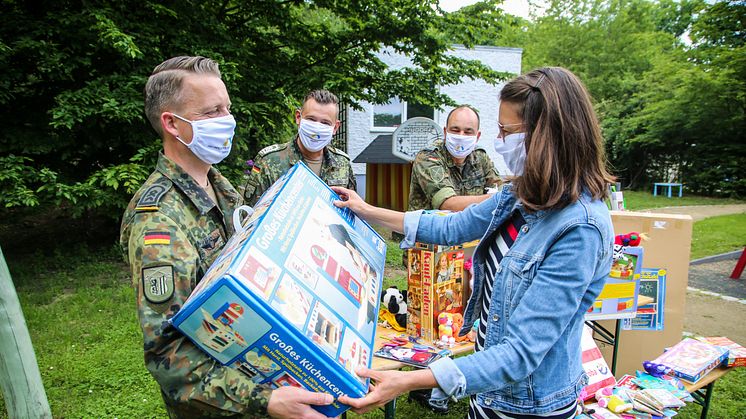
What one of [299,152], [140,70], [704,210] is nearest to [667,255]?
[299,152]

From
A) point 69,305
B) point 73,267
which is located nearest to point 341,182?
point 69,305

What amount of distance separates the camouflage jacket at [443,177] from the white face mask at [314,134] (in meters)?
0.75

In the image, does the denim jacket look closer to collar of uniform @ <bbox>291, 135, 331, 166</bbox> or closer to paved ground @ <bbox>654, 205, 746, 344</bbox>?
collar of uniform @ <bbox>291, 135, 331, 166</bbox>

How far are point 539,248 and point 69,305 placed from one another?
19.8 feet

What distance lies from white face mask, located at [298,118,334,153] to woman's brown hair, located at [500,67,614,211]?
203 centimetres

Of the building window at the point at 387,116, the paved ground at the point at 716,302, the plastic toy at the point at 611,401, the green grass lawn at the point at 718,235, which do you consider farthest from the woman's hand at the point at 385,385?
the building window at the point at 387,116

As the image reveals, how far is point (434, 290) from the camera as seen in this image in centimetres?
238

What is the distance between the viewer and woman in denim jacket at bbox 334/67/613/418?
138 cm

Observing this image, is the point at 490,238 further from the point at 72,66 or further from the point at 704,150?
the point at 704,150

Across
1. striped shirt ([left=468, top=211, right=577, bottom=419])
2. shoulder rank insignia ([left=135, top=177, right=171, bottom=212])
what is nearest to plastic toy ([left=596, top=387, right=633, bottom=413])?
striped shirt ([left=468, top=211, right=577, bottom=419])

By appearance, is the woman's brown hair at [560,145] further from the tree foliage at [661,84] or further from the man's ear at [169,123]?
the tree foliage at [661,84]

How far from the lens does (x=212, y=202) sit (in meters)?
1.75

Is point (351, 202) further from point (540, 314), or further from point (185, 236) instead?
point (540, 314)

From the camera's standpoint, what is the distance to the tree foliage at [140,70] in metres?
5.61
